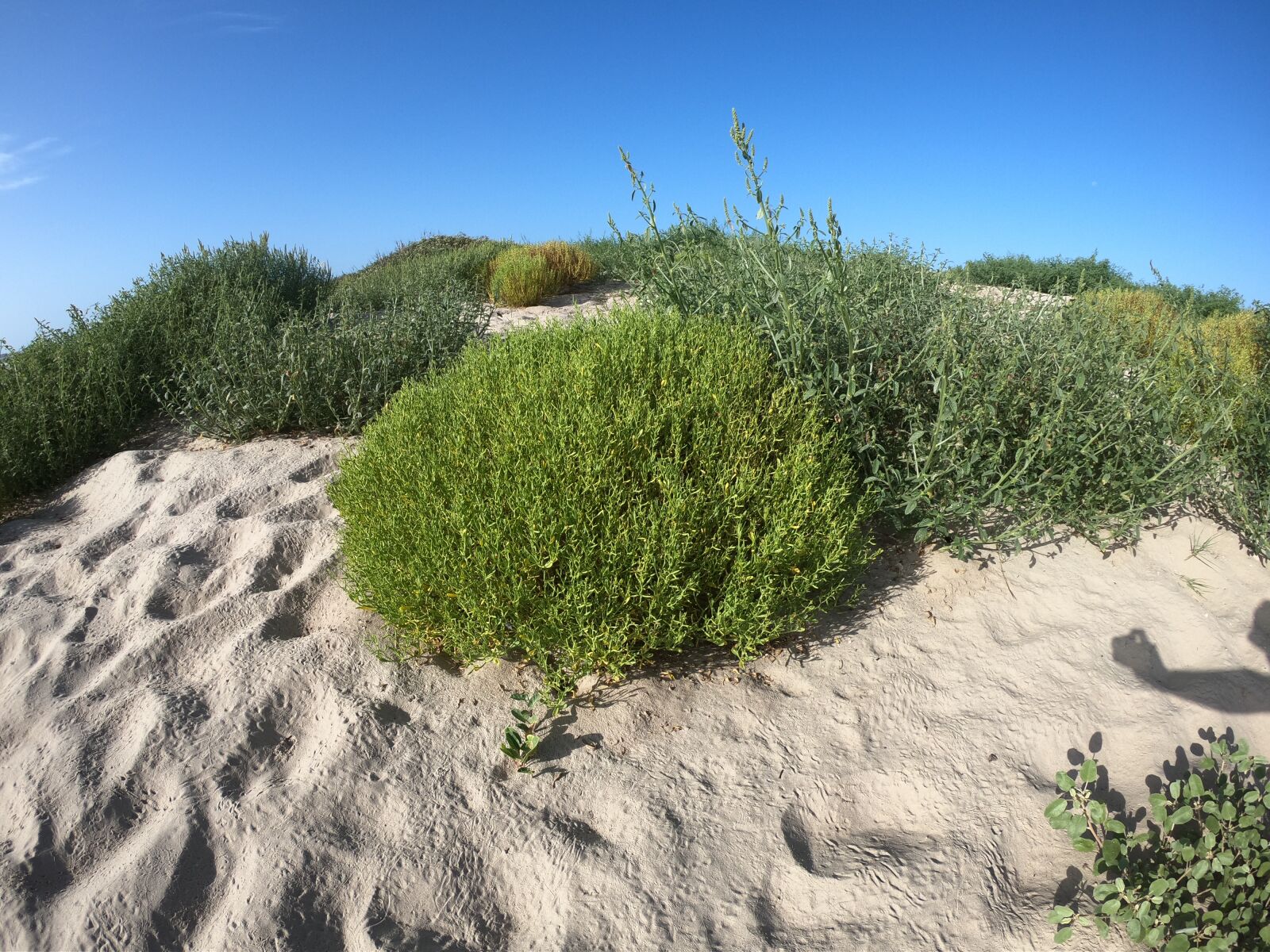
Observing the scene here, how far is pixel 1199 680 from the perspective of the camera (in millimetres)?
2988

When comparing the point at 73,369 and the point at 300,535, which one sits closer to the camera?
the point at 300,535

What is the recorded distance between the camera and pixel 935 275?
4.94 metres

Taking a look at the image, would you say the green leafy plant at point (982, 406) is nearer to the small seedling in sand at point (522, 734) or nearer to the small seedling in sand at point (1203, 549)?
the small seedling in sand at point (1203, 549)

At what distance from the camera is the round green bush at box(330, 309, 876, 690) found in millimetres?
2457

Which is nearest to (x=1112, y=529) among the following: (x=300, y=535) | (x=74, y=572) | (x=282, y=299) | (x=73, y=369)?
(x=300, y=535)

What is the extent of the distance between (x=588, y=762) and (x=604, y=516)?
788mm

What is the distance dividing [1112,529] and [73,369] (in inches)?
256

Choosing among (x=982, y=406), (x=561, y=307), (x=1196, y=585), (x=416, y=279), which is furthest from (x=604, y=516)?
(x=416, y=279)

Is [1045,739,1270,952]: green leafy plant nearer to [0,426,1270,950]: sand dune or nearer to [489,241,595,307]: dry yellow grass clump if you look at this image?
[0,426,1270,950]: sand dune

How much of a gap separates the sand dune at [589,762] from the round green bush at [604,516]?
28 centimetres

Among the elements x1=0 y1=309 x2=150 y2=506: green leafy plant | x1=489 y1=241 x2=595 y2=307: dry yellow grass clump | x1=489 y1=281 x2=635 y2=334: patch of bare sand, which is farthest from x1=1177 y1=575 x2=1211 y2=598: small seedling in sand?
x1=489 y1=241 x2=595 y2=307: dry yellow grass clump

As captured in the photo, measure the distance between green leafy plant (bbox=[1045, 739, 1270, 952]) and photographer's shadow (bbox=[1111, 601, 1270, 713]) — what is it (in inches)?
23.1

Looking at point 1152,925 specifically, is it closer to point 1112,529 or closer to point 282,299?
point 1112,529

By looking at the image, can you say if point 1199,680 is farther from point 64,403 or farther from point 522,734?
point 64,403
